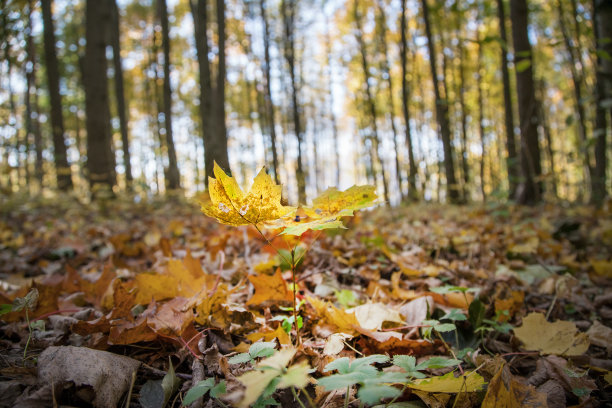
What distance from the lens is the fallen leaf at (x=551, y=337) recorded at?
109 centimetres

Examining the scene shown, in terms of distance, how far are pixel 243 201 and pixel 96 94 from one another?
718 centimetres

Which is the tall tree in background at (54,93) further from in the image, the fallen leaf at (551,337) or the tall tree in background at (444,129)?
the fallen leaf at (551,337)

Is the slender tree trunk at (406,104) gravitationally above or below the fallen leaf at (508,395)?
above

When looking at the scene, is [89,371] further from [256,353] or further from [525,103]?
[525,103]

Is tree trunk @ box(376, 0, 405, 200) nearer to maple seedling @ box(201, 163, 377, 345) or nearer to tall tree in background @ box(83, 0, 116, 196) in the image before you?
tall tree in background @ box(83, 0, 116, 196)

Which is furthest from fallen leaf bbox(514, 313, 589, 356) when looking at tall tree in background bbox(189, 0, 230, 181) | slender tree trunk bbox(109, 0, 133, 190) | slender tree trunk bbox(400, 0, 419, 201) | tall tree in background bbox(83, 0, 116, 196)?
slender tree trunk bbox(109, 0, 133, 190)

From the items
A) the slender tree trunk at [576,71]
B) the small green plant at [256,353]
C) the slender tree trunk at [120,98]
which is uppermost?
the slender tree trunk at [120,98]

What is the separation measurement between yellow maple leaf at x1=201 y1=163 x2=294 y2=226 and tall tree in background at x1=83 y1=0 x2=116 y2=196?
21.6 feet

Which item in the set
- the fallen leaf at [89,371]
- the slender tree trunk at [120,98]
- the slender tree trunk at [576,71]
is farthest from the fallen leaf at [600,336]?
the slender tree trunk at [120,98]

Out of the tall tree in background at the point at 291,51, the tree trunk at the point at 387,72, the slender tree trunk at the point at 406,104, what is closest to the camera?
the slender tree trunk at the point at 406,104

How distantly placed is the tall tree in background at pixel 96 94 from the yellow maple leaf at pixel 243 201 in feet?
21.6

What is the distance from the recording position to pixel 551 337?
114cm

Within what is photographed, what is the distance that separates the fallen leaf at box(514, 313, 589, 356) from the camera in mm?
1091

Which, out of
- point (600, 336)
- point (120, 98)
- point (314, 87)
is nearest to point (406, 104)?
point (120, 98)
